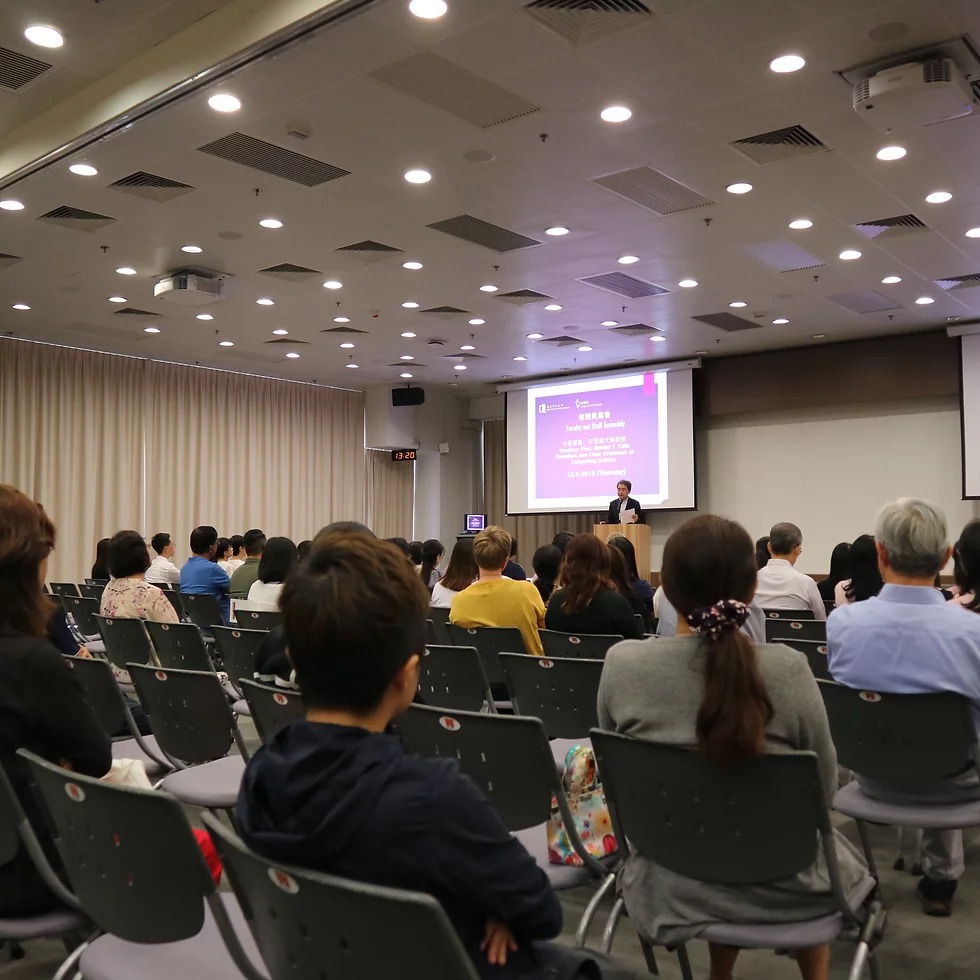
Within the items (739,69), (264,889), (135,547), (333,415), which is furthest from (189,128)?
(333,415)

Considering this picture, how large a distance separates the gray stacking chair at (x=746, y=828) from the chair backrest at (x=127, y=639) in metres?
3.20

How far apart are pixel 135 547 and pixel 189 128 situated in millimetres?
2661

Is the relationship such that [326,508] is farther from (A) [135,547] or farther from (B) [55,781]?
(B) [55,781]

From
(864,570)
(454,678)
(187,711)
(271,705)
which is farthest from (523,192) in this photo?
(271,705)

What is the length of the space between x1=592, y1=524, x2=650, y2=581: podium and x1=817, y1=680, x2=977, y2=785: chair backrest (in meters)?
9.02

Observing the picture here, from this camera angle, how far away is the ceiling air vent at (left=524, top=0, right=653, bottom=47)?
14.7ft

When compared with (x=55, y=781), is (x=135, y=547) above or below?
above

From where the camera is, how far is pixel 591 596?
397cm

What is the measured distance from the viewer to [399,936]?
1.12m

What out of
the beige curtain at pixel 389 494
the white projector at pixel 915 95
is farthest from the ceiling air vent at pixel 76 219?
the beige curtain at pixel 389 494

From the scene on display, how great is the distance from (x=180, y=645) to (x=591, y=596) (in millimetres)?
1842

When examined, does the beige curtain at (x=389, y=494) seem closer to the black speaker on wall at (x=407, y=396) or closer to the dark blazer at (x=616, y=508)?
the black speaker on wall at (x=407, y=396)

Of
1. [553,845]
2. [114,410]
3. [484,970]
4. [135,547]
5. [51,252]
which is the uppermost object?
[51,252]

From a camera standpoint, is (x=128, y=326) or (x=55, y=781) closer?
(x=55, y=781)
